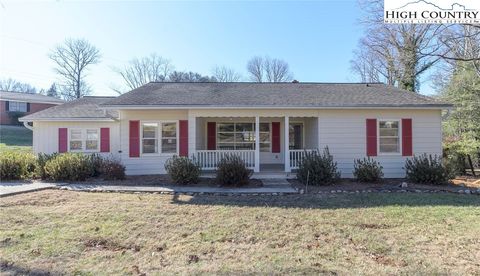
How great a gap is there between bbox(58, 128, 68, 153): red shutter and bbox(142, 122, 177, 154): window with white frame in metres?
4.19

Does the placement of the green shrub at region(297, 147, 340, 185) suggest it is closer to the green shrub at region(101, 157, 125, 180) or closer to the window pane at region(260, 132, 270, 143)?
the window pane at region(260, 132, 270, 143)

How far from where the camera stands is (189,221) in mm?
6160

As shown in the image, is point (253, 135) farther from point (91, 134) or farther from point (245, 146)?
point (91, 134)

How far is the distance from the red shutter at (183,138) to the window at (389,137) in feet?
24.2

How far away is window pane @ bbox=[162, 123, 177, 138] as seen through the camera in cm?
1259

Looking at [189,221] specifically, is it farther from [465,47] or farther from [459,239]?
[465,47]

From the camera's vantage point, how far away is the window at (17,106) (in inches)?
1298

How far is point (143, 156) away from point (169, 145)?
108 centimetres

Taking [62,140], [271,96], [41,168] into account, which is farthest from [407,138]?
[62,140]

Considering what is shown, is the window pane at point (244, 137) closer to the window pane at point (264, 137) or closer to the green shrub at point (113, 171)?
the window pane at point (264, 137)

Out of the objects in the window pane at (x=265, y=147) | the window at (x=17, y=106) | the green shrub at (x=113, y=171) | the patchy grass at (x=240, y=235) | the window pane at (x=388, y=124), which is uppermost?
the window at (x=17, y=106)

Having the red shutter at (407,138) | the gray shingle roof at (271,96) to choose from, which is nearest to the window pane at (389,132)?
the red shutter at (407,138)

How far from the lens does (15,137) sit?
27875mm

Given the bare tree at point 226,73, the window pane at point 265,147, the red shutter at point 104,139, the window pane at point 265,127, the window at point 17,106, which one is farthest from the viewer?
the bare tree at point 226,73
